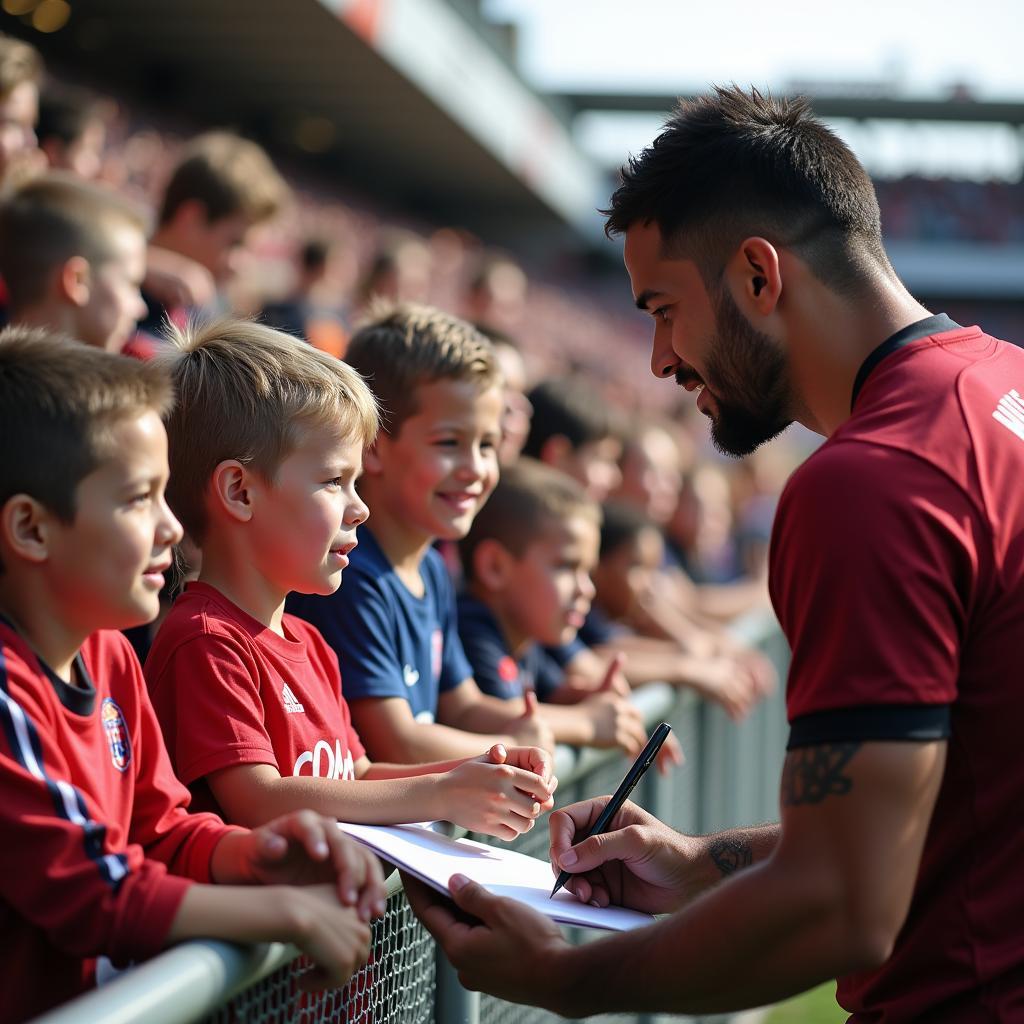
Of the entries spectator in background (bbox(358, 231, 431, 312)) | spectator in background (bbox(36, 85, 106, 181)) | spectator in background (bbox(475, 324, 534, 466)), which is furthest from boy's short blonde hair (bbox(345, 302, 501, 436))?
spectator in background (bbox(358, 231, 431, 312))

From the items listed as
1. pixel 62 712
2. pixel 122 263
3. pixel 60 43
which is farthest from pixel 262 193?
pixel 60 43

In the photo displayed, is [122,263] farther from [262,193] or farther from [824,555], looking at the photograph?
[824,555]

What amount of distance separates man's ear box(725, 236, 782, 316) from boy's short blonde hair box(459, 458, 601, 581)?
161 centimetres

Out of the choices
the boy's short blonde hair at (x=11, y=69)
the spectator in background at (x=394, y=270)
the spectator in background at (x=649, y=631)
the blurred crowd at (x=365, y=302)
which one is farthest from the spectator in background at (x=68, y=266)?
the spectator in background at (x=394, y=270)

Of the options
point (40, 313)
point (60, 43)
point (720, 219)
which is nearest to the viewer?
point (720, 219)

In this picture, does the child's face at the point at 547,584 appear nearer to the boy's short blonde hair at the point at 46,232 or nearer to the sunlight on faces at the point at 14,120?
the boy's short blonde hair at the point at 46,232

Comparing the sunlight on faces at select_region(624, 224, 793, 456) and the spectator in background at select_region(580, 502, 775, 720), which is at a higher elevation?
the sunlight on faces at select_region(624, 224, 793, 456)

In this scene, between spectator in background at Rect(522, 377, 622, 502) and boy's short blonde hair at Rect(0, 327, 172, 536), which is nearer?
boy's short blonde hair at Rect(0, 327, 172, 536)

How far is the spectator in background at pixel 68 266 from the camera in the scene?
3.59 m

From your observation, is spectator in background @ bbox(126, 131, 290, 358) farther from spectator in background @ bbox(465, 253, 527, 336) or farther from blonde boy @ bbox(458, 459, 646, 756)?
spectator in background @ bbox(465, 253, 527, 336)

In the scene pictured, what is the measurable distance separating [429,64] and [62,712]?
1509 centimetres

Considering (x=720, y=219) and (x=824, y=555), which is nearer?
(x=824, y=555)

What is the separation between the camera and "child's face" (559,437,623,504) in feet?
15.7

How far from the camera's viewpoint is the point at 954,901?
67.9 inches
